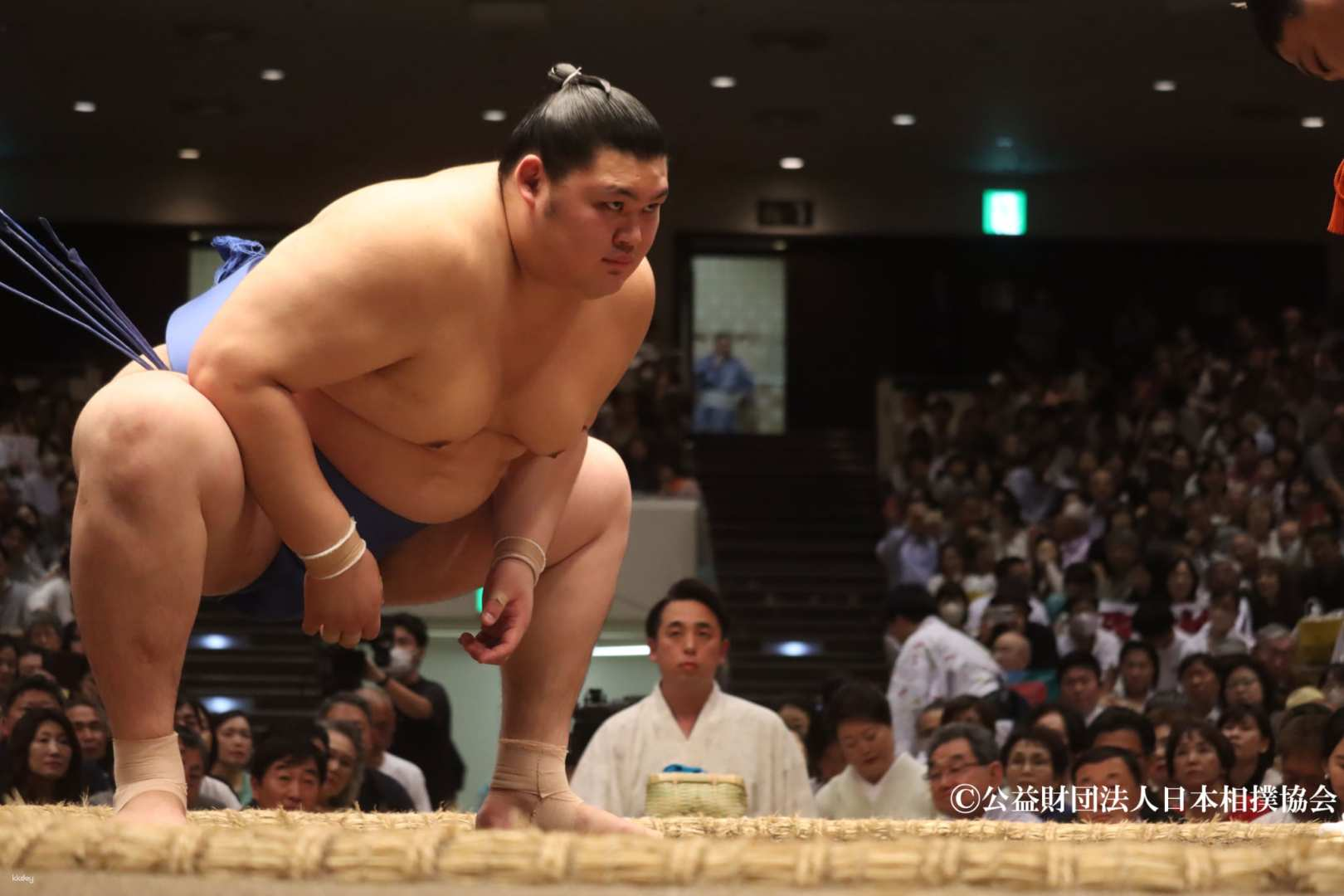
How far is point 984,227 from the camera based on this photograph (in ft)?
40.1

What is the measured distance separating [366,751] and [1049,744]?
1527 millimetres

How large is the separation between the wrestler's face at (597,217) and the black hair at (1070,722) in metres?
2.65

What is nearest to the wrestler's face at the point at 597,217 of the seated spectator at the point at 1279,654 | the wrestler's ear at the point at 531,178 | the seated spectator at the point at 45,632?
the wrestler's ear at the point at 531,178

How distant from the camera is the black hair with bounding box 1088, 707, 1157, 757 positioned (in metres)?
3.86

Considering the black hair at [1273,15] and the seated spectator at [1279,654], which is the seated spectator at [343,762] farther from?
the seated spectator at [1279,654]

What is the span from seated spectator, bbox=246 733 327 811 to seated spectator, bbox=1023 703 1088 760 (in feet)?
4.99

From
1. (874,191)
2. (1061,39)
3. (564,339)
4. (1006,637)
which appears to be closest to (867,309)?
(874,191)

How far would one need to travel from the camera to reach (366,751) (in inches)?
Answer: 158

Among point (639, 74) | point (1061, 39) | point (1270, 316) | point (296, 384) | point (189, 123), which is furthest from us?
point (1270, 316)

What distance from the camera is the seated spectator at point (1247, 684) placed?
4.71 metres

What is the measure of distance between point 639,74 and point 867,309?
3.19 m

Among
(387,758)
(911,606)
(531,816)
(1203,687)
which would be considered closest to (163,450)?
(531,816)

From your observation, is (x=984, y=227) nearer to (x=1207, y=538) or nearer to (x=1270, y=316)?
(x=1270, y=316)

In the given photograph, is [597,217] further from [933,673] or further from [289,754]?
[933,673]
